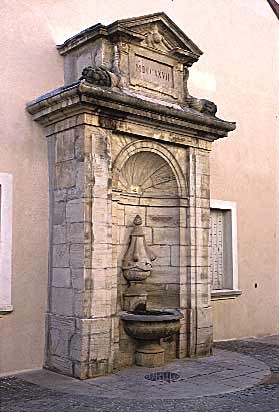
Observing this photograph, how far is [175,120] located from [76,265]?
260cm

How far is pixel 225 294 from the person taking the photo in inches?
408

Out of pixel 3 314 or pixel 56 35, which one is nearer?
pixel 3 314

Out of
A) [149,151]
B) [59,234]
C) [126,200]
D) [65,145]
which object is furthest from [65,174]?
[149,151]

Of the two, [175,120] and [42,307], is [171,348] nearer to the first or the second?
[42,307]

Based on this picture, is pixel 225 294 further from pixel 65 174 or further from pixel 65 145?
pixel 65 145

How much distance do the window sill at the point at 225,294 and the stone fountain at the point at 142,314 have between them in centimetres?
198

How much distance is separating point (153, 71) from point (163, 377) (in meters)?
4.43

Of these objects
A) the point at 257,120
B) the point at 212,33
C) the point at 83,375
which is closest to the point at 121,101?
the point at 83,375

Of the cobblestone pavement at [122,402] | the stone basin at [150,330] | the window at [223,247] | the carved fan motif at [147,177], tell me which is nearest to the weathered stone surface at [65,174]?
the carved fan motif at [147,177]

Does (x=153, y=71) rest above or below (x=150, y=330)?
above

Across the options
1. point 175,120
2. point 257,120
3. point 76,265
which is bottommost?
point 76,265

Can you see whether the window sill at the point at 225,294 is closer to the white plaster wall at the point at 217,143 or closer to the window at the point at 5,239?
the white plaster wall at the point at 217,143

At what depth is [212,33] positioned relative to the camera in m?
10.8

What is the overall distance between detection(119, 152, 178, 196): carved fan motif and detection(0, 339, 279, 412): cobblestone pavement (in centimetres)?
316
